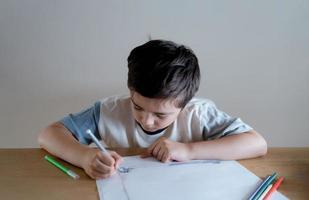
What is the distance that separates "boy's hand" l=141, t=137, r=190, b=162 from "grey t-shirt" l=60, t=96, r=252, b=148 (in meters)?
0.14

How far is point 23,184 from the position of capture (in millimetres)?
560

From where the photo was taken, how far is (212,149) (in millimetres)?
696

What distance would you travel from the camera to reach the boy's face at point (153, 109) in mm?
678

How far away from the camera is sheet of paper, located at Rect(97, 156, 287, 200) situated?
0.54 m

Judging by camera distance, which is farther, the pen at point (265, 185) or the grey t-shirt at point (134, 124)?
the grey t-shirt at point (134, 124)

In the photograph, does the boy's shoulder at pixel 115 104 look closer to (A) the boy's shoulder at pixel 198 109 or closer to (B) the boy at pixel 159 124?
(B) the boy at pixel 159 124

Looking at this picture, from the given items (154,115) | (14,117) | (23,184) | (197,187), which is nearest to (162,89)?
(154,115)

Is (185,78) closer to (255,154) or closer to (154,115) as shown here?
(154,115)

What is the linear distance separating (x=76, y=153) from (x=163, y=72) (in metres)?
0.24

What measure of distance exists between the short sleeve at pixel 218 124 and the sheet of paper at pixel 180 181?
12 centimetres

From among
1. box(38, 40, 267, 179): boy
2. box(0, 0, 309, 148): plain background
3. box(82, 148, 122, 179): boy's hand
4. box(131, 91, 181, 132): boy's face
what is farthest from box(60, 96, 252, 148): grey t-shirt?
box(0, 0, 309, 148): plain background

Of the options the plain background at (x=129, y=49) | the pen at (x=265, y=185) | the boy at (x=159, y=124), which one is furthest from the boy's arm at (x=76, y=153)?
the plain background at (x=129, y=49)

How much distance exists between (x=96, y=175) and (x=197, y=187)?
179 mm

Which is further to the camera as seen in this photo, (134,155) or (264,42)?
(264,42)
